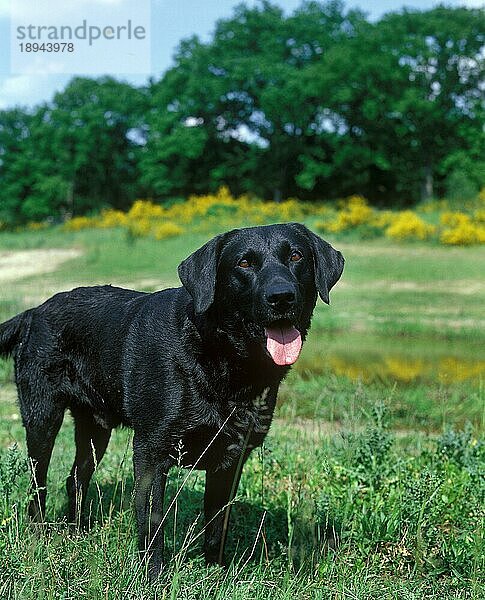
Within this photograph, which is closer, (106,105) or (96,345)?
(96,345)

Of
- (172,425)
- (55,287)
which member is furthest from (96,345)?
(55,287)

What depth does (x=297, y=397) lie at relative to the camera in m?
8.38

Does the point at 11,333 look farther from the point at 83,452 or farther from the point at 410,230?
the point at 410,230

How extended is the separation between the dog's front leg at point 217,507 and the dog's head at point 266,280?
737 millimetres

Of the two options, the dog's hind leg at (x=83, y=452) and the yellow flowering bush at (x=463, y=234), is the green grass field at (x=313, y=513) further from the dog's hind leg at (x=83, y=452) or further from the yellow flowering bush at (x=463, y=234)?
the yellow flowering bush at (x=463, y=234)

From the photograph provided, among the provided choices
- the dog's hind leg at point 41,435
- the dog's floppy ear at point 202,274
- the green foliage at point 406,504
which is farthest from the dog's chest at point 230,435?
the dog's hind leg at point 41,435

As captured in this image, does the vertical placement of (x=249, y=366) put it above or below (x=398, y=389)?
above

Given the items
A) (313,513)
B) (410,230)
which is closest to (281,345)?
(313,513)

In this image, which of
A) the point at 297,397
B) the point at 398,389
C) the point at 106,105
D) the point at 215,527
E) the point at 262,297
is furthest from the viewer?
the point at 106,105

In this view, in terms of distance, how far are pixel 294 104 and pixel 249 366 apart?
3374 cm

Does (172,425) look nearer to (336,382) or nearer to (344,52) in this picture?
(336,382)

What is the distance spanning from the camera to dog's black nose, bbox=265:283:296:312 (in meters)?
→ 3.41

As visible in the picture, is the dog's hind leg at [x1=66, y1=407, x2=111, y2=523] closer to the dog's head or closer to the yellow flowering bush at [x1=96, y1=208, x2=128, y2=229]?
the dog's head

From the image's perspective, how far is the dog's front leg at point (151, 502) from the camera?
3713mm
